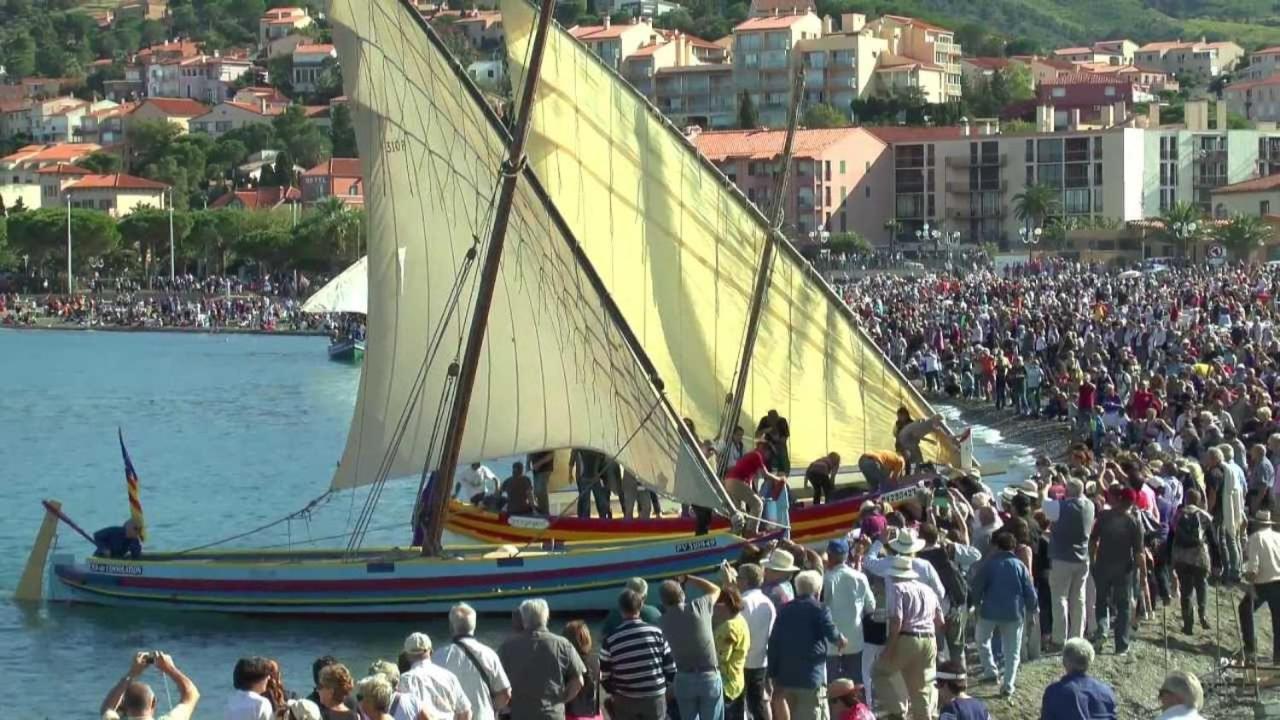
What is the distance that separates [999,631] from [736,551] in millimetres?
6164

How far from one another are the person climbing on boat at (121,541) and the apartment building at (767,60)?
158 meters

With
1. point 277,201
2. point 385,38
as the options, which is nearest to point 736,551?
point 385,38

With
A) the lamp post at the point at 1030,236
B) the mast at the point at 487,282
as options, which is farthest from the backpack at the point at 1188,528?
the lamp post at the point at 1030,236

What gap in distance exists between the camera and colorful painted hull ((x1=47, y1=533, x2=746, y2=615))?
2655 centimetres

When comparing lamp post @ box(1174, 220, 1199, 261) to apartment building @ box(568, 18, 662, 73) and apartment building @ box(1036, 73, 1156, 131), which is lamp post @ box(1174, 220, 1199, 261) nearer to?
apartment building @ box(1036, 73, 1156, 131)

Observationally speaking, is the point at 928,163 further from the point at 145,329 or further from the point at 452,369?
the point at 452,369

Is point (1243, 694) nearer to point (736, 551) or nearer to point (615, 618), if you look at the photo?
point (736, 551)

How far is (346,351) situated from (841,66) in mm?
86622

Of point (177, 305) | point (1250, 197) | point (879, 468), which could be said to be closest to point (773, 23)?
point (1250, 197)

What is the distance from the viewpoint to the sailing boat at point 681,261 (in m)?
31.0

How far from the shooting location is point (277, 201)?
18375cm

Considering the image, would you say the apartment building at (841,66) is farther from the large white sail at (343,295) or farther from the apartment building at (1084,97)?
the large white sail at (343,295)

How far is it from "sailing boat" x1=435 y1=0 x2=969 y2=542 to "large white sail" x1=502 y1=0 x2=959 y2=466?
0.01 metres

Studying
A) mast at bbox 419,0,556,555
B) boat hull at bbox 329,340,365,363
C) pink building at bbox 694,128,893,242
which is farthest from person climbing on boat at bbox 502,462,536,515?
pink building at bbox 694,128,893,242
